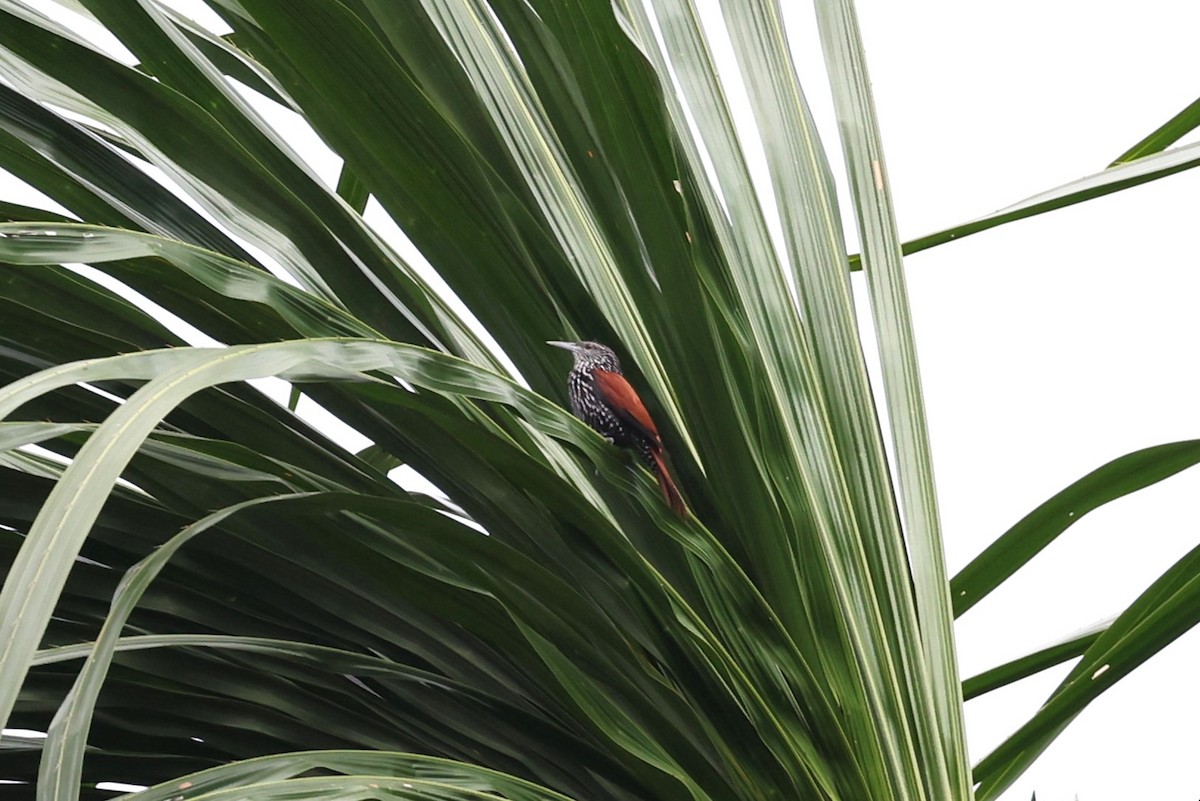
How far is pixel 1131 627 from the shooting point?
34.0 inches

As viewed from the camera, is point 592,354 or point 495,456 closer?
point 495,456

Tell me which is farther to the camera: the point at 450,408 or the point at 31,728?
the point at 31,728

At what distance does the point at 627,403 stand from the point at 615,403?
0.09 feet

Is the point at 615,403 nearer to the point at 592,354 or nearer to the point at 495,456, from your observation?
the point at 592,354

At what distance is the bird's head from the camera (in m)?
0.84

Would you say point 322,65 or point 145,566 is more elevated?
point 322,65

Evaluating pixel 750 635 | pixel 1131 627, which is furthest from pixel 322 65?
pixel 1131 627

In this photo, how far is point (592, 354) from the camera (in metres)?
0.89

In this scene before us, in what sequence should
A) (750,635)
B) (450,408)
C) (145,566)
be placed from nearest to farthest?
1. (145,566)
2. (450,408)
3. (750,635)

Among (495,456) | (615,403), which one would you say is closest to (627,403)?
(615,403)

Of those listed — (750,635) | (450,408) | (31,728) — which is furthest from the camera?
(31,728)

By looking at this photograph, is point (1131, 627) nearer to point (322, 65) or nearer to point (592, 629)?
point (592, 629)

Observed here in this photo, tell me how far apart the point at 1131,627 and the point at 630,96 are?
1.80 feet

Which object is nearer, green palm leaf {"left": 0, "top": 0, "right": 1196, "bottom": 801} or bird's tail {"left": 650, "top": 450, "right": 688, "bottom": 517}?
green palm leaf {"left": 0, "top": 0, "right": 1196, "bottom": 801}
